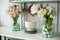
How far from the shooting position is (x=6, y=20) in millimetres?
2641

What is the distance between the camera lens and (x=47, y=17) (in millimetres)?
1747

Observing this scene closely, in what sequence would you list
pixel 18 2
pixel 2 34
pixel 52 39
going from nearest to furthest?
1. pixel 52 39
2. pixel 2 34
3. pixel 18 2

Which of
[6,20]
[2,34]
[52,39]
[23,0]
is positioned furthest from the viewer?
[6,20]

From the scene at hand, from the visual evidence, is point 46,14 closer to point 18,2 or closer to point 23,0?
point 23,0

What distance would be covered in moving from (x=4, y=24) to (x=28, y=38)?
1.07 metres

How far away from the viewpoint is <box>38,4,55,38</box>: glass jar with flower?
1.68 meters

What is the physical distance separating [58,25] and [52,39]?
456 mm

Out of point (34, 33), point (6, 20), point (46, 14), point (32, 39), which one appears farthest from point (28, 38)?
point (6, 20)

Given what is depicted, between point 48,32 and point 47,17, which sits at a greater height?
point 47,17

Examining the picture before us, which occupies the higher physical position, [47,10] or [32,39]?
[47,10]

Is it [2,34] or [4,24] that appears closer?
[2,34]

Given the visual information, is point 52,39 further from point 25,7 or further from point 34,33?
point 25,7

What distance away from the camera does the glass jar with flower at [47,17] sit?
1.68 meters

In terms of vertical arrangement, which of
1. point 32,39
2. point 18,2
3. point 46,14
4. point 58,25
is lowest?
point 32,39
